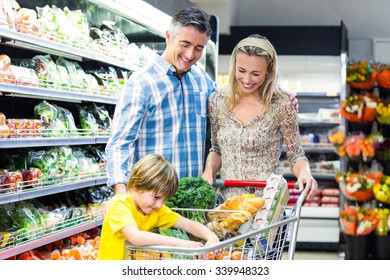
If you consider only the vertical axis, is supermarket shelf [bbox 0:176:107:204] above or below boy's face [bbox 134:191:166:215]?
below

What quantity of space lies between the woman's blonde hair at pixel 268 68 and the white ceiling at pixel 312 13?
4477 millimetres

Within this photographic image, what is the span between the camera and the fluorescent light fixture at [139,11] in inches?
134

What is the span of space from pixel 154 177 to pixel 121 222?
130 millimetres

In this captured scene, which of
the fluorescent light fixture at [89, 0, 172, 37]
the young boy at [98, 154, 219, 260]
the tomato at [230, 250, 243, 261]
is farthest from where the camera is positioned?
the fluorescent light fixture at [89, 0, 172, 37]

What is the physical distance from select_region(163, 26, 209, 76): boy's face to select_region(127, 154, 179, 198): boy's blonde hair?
556 millimetres

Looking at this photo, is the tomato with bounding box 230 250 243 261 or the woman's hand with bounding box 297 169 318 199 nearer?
the tomato with bounding box 230 250 243 261

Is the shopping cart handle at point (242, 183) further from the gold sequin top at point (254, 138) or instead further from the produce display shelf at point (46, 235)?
the produce display shelf at point (46, 235)

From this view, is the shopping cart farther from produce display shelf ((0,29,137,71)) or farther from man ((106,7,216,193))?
produce display shelf ((0,29,137,71))

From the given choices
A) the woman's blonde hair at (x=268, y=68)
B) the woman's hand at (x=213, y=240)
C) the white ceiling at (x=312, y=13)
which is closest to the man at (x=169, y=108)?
the woman's blonde hair at (x=268, y=68)

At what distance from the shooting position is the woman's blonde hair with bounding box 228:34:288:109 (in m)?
2.12

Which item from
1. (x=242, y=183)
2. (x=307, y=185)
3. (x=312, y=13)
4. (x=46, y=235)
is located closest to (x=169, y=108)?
(x=242, y=183)

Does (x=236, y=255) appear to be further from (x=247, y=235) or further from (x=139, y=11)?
(x=139, y=11)

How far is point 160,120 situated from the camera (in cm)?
231

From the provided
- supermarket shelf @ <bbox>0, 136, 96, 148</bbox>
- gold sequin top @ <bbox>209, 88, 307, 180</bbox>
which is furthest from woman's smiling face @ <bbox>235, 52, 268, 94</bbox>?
supermarket shelf @ <bbox>0, 136, 96, 148</bbox>
